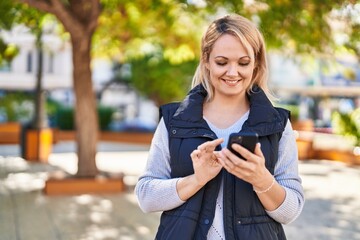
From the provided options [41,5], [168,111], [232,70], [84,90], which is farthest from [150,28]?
[232,70]

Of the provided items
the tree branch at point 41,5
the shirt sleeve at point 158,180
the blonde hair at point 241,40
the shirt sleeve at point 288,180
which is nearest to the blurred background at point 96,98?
the tree branch at point 41,5

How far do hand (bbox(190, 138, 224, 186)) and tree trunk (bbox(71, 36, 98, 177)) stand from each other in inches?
332

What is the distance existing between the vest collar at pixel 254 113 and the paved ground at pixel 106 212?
15.3ft

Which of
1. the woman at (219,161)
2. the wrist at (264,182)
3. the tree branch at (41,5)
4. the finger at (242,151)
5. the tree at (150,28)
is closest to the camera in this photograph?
the finger at (242,151)

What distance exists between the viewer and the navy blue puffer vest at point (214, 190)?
2.07 metres

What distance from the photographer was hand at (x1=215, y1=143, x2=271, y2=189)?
1.86 metres

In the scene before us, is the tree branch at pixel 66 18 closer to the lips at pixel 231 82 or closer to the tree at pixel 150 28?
the tree at pixel 150 28

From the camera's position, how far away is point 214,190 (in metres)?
2.10

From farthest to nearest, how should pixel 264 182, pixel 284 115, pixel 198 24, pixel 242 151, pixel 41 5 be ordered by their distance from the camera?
pixel 198 24
pixel 41 5
pixel 284 115
pixel 264 182
pixel 242 151

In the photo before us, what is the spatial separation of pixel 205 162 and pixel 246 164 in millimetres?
160

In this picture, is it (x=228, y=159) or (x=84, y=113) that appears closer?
(x=228, y=159)

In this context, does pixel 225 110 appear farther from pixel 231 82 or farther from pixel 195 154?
pixel 195 154

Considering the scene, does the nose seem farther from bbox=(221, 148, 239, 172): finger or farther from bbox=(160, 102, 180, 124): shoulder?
bbox=(221, 148, 239, 172): finger

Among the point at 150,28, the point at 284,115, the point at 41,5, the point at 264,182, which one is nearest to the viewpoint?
the point at 264,182
